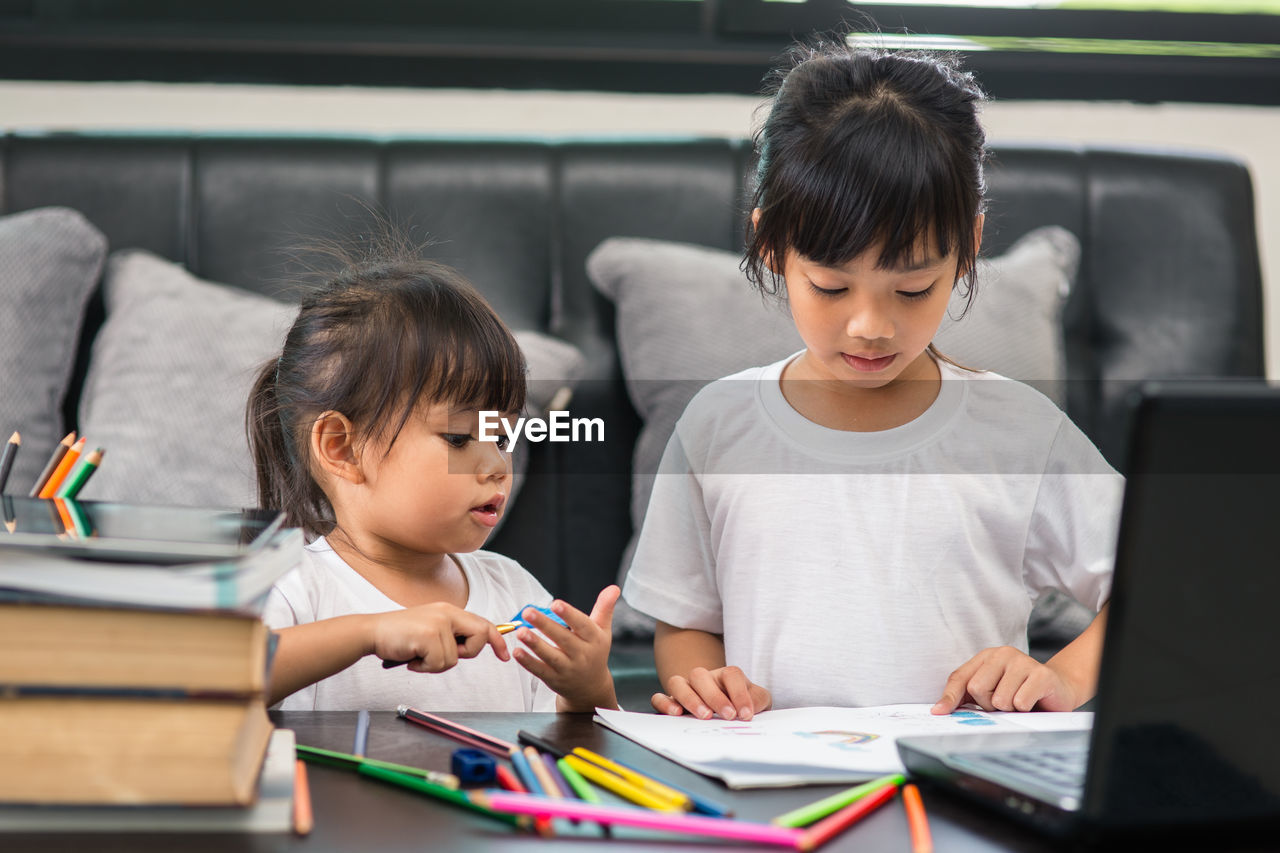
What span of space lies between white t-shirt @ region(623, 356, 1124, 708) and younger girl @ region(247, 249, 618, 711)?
0.56 feet

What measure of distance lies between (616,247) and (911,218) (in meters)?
0.69

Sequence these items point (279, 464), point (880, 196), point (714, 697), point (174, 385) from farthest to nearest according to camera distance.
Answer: point (174, 385) < point (279, 464) < point (880, 196) < point (714, 697)

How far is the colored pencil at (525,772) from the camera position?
0.49 meters

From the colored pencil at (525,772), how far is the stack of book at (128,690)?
11 cm

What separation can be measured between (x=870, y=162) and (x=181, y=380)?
2.87 feet

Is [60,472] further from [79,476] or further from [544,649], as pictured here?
[544,649]

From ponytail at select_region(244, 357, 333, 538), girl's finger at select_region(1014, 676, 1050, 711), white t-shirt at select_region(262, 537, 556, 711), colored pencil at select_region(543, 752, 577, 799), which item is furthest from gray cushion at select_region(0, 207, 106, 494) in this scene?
girl's finger at select_region(1014, 676, 1050, 711)

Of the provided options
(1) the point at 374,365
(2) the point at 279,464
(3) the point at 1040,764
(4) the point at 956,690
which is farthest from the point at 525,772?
(2) the point at 279,464

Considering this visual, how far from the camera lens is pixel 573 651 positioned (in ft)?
2.46

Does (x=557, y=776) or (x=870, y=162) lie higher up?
(x=870, y=162)

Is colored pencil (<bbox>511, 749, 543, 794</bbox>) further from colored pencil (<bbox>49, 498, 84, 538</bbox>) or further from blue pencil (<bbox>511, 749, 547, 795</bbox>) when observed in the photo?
colored pencil (<bbox>49, 498, 84, 538</bbox>)

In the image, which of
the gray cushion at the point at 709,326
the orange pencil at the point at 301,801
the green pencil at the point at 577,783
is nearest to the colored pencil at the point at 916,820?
the green pencil at the point at 577,783

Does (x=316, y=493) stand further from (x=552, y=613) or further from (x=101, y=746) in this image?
(x=101, y=746)

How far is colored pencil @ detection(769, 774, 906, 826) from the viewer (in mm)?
457
